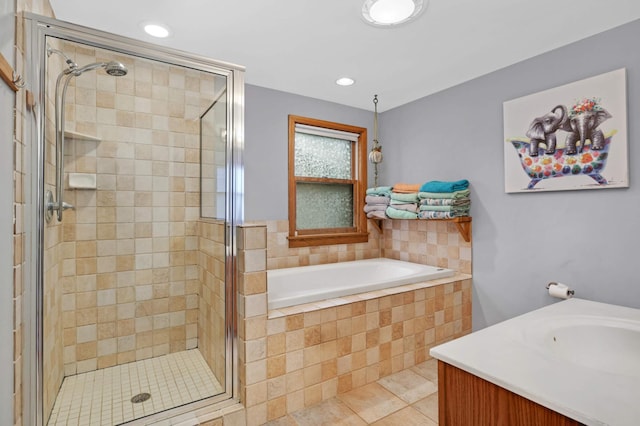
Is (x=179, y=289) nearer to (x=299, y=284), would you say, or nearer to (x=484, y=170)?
(x=299, y=284)

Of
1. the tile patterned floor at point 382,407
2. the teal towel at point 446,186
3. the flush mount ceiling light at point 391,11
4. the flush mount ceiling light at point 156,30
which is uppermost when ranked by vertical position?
the flush mount ceiling light at point 156,30

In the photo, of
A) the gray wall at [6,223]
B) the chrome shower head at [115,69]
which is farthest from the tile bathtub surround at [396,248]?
the gray wall at [6,223]

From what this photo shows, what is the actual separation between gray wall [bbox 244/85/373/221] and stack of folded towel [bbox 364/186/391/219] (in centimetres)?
87

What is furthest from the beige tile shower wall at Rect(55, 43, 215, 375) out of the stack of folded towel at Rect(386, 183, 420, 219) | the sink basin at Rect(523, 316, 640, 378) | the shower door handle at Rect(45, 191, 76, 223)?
the sink basin at Rect(523, 316, 640, 378)

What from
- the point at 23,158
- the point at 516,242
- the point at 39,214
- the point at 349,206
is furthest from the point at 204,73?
the point at 516,242

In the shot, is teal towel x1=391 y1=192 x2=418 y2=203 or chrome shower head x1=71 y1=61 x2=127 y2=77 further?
teal towel x1=391 y1=192 x2=418 y2=203

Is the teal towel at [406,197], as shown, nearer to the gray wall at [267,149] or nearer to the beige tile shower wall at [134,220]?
the gray wall at [267,149]

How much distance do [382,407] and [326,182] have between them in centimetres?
204

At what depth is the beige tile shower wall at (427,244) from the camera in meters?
2.79

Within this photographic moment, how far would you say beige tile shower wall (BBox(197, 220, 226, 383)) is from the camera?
1.82 m

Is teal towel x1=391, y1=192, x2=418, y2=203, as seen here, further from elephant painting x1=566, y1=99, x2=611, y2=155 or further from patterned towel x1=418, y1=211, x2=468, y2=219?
elephant painting x1=566, y1=99, x2=611, y2=155

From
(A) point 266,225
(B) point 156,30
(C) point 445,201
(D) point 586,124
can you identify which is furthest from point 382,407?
(B) point 156,30

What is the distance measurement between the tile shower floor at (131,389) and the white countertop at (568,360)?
139cm

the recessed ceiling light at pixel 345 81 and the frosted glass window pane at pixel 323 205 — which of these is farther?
the frosted glass window pane at pixel 323 205
